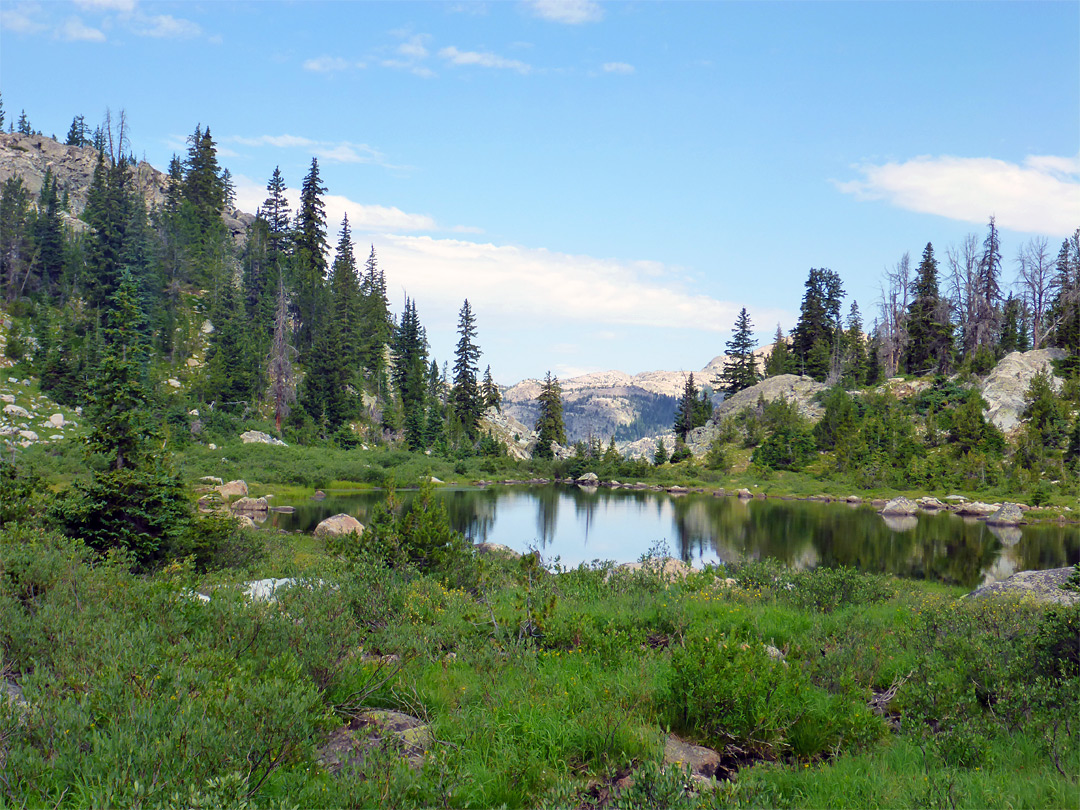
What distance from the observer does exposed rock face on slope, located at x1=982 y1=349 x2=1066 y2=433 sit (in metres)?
61.1

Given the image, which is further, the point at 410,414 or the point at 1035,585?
the point at 410,414

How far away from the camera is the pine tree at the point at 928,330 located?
74.6 m

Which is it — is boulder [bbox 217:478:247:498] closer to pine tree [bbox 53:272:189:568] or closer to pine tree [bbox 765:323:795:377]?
pine tree [bbox 53:272:189:568]

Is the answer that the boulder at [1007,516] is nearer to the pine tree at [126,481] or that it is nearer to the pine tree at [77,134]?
the pine tree at [126,481]

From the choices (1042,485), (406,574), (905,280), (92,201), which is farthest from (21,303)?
(905,280)

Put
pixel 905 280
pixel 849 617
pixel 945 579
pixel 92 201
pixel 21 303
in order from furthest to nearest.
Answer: pixel 905 280 → pixel 92 201 → pixel 21 303 → pixel 945 579 → pixel 849 617

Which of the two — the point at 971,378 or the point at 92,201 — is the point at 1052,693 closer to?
the point at 971,378

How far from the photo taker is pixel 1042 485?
46.6 meters

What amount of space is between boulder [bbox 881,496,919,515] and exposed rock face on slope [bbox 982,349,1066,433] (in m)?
20.7

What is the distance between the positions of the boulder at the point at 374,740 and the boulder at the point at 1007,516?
4607cm

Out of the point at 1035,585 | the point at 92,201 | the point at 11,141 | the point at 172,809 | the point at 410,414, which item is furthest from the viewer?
the point at 11,141

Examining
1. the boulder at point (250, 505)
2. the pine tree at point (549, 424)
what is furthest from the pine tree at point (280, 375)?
the pine tree at point (549, 424)

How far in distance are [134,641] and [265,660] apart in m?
0.98

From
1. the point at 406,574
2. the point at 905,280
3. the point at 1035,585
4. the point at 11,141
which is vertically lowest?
the point at 1035,585
